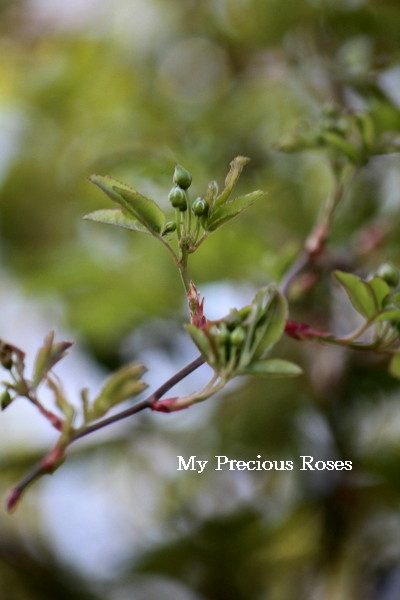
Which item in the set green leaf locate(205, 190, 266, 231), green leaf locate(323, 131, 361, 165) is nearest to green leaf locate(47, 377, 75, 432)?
green leaf locate(205, 190, 266, 231)

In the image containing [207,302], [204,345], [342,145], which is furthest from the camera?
[207,302]

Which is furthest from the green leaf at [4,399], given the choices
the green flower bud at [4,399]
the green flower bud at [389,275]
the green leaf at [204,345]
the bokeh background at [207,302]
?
the bokeh background at [207,302]

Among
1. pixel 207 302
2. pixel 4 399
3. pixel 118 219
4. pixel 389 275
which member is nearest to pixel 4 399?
pixel 4 399

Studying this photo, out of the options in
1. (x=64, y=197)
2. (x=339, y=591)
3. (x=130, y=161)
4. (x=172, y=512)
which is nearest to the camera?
(x=130, y=161)

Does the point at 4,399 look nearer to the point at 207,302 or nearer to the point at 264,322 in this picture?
the point at 264,322

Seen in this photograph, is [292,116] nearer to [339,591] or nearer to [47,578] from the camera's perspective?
[339,591]

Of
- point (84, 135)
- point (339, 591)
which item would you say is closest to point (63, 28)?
point (84, 135)
